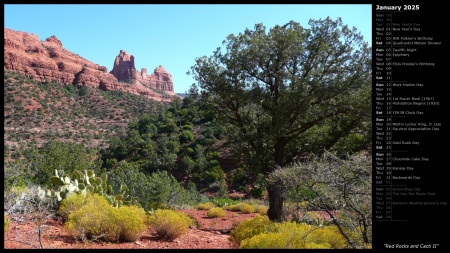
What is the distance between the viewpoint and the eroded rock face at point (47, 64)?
69.5 m

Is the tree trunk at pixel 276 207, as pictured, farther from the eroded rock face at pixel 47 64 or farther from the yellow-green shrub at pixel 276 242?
the eroded rock face at pixel 47 64

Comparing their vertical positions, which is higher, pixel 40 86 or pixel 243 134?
pixel 40 86

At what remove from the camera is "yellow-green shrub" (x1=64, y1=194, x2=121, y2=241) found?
5723 millimetres

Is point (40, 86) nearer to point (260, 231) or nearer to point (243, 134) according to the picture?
point (243, 134)

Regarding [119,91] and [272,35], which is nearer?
[272,35]

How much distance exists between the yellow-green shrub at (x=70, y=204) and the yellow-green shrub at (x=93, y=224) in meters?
1.19

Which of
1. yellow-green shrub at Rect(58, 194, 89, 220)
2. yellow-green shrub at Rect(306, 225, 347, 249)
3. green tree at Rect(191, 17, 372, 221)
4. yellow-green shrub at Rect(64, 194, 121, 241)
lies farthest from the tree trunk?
yellow-green shrub at Rect(64, 194, 121, 241)

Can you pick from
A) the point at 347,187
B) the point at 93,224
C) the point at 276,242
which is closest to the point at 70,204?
the point at 93,224

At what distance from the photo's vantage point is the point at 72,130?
45.7 m

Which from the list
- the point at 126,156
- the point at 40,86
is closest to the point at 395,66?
the point at 126,156

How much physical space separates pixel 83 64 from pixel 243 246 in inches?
3786

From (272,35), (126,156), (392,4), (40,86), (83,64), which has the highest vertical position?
(83,64)

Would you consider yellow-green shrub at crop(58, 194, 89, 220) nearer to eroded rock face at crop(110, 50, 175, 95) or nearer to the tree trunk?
the tree trunk

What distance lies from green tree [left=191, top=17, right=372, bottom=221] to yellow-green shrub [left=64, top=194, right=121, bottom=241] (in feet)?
15.9
